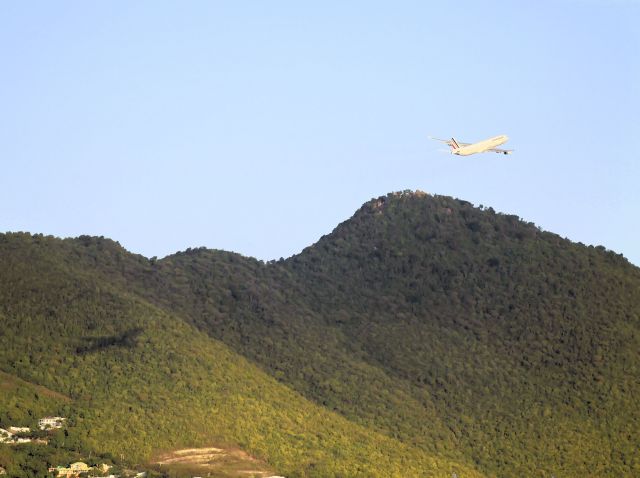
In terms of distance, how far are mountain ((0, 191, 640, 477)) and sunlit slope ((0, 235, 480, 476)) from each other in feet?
0.79

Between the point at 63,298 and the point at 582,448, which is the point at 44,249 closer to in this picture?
the point at 63,298

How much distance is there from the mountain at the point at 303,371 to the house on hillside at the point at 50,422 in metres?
1.49

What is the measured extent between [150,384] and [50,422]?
700 inches

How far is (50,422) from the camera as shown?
5408 inches

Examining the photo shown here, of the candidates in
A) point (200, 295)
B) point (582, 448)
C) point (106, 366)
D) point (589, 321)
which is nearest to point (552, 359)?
point (589, 321)

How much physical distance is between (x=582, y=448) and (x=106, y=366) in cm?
5880

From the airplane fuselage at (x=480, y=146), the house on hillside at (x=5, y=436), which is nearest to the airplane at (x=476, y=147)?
the airplane fuselage at (x=480, y=146)

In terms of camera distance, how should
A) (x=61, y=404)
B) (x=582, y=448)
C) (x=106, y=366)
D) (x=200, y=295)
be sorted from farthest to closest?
(x=200, y=295), (x=582, y=448), (x=106, y=366), (x=61, y=404)

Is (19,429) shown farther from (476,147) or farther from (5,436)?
(476,147)

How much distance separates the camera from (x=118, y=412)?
144125 millimetres

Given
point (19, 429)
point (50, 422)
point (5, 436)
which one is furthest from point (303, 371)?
point (5, 436)

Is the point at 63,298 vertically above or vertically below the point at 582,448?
above

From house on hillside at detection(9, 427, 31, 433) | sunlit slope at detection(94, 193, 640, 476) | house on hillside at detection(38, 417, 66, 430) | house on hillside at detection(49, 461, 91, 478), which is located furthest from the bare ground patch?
sunlit slope at detection(94, 193, 640, 476)

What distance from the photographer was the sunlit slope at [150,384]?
144875mm
